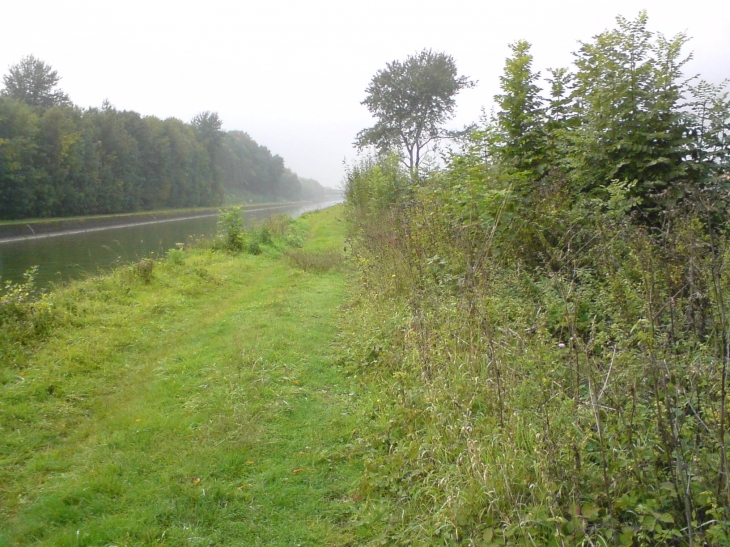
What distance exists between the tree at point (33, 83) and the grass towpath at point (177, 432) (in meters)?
47.2

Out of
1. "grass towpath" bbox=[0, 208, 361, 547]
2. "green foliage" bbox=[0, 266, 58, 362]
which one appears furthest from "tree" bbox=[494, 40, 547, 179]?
"green foliage" bbox=[0, 266, 58, 362]

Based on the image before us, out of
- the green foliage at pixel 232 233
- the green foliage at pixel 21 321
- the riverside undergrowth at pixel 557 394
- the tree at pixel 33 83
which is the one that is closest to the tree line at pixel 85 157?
the tree at pixel 33 83

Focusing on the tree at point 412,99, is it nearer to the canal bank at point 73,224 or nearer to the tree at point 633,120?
the canal bank at point 73,224

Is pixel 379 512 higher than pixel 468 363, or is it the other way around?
pixel 468 363

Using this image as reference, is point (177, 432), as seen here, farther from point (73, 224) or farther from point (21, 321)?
point (73, 224)

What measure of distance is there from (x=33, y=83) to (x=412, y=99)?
35552 millimetres

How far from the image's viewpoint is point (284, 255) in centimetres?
Answer: 1518

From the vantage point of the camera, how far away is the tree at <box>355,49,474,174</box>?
33406 mm

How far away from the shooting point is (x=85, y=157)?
129ft

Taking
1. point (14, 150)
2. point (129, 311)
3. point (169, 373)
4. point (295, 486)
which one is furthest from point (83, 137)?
point (295, 486)

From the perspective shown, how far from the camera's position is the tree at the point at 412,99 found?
1315 inches

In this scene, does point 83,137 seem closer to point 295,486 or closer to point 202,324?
point 202,324

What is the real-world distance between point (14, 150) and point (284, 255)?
85.4 feet

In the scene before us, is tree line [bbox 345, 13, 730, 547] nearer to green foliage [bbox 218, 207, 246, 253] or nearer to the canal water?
green foliage [bbox 218, 207, 246, 253]
